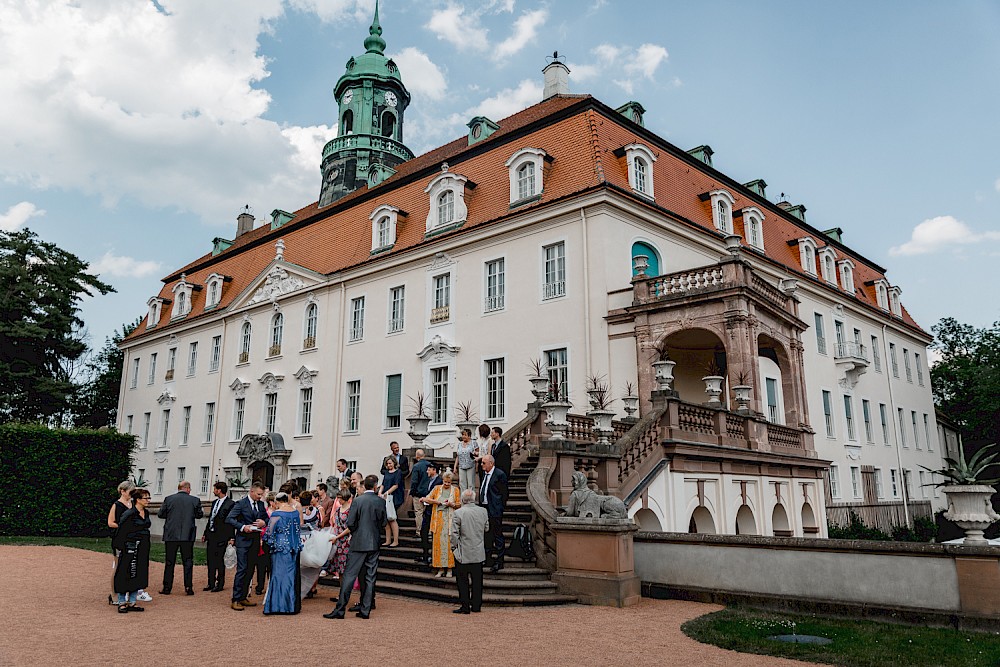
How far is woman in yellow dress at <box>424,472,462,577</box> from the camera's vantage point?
10.1 meters

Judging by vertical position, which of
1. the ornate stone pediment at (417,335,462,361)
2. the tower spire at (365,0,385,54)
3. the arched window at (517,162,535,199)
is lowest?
the ornate stone pediment at (417,335,462,361)

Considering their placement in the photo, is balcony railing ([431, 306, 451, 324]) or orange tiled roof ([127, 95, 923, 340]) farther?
balcony railing ([431, 306, 451, 324])

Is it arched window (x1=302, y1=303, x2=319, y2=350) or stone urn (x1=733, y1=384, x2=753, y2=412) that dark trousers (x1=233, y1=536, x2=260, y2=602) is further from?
arched window (x1=302, y1=303, x2=319, y2=350)

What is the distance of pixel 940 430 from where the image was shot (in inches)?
1475

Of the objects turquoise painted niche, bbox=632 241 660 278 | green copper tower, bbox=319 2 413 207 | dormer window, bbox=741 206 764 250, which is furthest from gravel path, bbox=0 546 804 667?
green copper tower, bbox=319 2 413 207

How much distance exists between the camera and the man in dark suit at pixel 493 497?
33.1ft

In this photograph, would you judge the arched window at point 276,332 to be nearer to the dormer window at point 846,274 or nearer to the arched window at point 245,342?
the arched window at point 245,342

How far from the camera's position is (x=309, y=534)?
9.32m

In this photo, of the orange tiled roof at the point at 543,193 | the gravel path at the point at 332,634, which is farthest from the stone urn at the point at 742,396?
the gravel path at the point at 332,634

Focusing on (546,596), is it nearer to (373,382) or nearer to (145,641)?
(145,641)

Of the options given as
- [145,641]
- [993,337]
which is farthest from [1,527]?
[993,337]

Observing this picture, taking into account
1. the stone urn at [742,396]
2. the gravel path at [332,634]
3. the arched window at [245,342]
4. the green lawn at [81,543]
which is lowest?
the gravel path at [332,634]

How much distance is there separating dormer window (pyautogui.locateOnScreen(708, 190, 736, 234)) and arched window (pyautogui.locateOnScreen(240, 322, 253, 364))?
19538 mm

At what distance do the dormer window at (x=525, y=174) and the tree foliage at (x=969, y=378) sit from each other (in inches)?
1179
